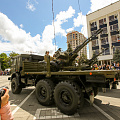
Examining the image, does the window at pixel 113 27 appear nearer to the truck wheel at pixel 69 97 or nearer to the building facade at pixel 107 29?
the building facade at pixel 107 29

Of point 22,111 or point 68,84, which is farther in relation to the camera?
point 22,111

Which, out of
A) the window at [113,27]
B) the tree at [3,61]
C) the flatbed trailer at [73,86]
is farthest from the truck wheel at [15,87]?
the tree at [3,61]

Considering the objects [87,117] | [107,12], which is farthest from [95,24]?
[87,117]

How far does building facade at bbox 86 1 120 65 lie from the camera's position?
96.4 ft

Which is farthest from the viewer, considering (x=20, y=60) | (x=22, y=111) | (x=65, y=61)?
(x=20, y=60)

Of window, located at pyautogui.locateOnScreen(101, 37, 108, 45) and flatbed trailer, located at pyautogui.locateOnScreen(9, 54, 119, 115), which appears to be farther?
window, located at pyautogui.locateOnScreen(101, 37, 108, 45)

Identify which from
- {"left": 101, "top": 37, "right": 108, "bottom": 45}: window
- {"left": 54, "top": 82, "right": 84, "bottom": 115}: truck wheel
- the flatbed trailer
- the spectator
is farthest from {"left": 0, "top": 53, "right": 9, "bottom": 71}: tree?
the spectator

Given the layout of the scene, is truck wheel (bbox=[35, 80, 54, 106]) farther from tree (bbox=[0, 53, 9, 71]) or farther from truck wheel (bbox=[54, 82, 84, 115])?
tree (bbox=[0, 53, 9, 71])

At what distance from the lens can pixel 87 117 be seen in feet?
10.7

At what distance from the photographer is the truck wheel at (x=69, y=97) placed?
10.6ft

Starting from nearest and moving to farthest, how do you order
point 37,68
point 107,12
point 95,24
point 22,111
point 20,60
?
point 22,111, point 37,68, point 20,60, point 107,12, point 95,24

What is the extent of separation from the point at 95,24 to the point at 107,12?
4.67m

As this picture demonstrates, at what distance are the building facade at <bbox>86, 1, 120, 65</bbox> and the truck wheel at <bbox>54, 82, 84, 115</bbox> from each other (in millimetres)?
26806

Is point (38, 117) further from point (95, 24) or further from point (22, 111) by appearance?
point (95, 24)
